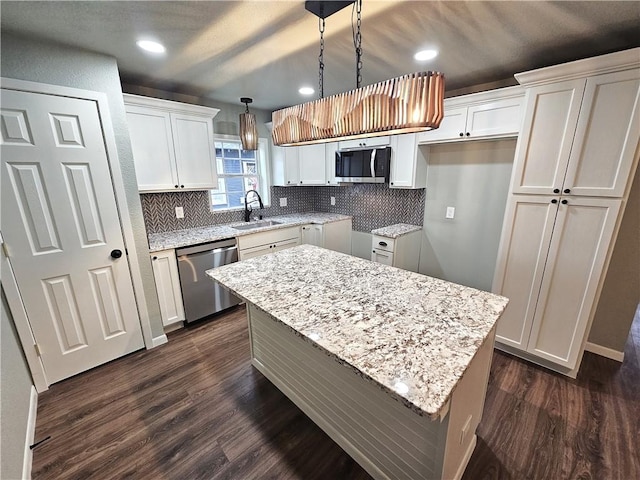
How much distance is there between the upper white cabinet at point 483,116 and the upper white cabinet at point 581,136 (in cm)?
35

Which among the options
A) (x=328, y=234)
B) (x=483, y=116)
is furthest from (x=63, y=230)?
(x=483, y=116)

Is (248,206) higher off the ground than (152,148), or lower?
lower

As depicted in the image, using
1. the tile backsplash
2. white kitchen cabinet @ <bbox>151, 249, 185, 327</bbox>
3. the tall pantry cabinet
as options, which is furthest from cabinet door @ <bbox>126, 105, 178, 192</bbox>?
the tall pantry cabinet

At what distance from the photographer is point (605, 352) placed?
2.33m

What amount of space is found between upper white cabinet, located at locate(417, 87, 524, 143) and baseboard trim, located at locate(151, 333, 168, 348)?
317 cm

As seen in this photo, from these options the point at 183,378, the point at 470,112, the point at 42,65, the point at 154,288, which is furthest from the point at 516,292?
the point at 42,65

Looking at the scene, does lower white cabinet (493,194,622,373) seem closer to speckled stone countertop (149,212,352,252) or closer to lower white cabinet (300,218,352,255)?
lower white cabinet (300,218,352,255)

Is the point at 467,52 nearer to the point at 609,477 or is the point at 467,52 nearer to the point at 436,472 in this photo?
the point at 436,472

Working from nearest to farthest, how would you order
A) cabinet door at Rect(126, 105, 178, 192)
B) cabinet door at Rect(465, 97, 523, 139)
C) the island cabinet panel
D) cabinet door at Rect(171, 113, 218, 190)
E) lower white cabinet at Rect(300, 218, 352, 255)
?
the island cabinet panel → cabinet door at Rect(465, 97, 523, 139) → cabinet door at Rect(126, 105, 178, 192) → cabinet door at Rect(171, 113, 218, 190) → lower white cabinet at Rect(300, 218, 352, 255)

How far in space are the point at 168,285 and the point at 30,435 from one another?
124 cm

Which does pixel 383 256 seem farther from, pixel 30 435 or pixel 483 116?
pixel 30 435

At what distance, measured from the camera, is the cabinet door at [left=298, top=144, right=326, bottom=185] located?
374cm

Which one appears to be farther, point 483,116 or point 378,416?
point 483,116

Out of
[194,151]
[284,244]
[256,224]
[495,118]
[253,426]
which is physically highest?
[495,118]
